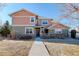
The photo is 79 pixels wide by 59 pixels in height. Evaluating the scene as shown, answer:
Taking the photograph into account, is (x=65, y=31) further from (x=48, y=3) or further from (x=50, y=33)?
(x=48, y=3)

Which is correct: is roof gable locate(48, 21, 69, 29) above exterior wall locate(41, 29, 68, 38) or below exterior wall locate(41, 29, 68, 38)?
above

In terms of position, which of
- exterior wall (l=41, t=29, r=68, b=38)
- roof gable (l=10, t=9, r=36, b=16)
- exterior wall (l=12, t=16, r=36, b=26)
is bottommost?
exterior wall (l=41, t=29, r=68, b=38)

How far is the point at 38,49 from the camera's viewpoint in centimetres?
552

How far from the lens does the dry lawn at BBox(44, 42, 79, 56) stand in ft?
17.8

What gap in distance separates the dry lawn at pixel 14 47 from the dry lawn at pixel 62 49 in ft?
1.68

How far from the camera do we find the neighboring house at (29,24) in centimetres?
566

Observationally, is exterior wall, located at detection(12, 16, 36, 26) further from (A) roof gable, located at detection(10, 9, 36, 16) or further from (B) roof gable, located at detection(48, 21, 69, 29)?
(B) roof gable, located at detection(48, 21, 69, 29)

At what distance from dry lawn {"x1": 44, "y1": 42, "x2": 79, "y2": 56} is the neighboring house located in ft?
1.25

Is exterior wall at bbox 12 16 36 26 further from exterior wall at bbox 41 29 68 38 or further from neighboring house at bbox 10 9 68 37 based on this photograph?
exterior wall at bbox 41 29 68 38

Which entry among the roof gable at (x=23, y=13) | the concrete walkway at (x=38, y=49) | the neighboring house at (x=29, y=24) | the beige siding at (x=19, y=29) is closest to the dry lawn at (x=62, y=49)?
the concrete walkway at (x=38, y=49)

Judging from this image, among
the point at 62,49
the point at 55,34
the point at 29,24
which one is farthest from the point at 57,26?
the point at 29,24

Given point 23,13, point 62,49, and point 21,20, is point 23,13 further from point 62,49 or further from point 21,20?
point 62,49

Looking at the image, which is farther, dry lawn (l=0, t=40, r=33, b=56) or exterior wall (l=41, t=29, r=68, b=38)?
exterior wall (l=41, t=29, r=68, b=38)

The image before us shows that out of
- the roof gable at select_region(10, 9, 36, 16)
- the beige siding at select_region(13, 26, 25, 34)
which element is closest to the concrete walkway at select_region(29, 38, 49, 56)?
the beige siding at select_region(13, 26, 25, 34)
